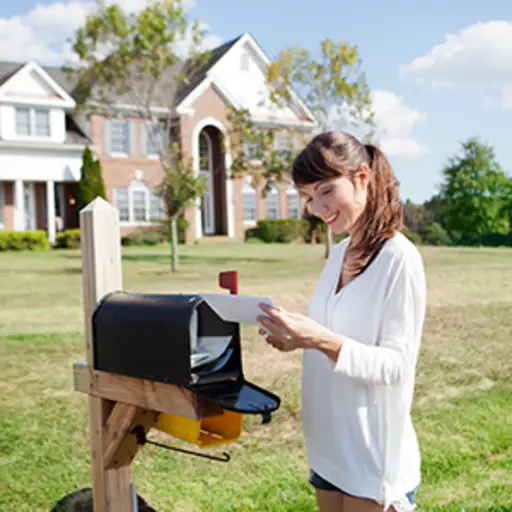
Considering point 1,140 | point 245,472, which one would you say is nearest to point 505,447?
point 245,472

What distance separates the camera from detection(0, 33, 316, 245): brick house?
96.9ft

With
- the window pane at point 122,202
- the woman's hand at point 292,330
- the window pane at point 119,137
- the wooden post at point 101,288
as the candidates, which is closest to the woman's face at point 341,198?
the woman's hand at point 292,330

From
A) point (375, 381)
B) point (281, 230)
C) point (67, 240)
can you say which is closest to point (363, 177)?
point (375, 381)

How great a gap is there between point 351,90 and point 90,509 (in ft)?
63.8

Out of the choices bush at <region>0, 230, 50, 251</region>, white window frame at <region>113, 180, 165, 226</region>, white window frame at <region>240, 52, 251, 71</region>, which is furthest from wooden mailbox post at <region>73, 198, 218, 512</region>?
white window frame at <region>240, 52, 251, 71</region>

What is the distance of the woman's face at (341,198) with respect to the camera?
1.97 meters

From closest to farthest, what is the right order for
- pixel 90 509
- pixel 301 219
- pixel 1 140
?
1. pixel 90 509
2. pixel 1 140
3. pixel 301 219

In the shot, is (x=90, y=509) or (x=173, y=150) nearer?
(x=90, y=509)

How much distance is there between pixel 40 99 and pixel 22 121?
4.06 feet

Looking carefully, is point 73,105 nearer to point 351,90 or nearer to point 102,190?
point 102,190

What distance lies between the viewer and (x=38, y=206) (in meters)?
30.8

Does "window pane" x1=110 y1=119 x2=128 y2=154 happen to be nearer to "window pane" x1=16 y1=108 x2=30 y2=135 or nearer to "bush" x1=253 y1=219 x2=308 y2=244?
"window pane" x1=16 y1=108 x2=30 y2=135

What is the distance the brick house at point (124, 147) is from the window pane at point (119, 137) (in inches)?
1.8

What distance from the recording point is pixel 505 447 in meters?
4.68
